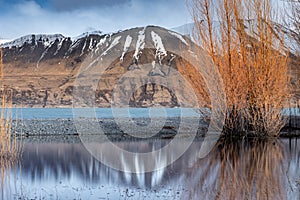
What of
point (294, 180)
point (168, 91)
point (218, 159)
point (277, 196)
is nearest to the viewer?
point (277, 196)

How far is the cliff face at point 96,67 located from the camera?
7025 cm

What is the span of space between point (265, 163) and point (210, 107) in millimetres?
4721

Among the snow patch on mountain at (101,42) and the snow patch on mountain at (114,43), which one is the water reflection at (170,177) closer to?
the snow patch on mountain at (114,43)

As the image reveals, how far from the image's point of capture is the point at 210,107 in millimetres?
12398

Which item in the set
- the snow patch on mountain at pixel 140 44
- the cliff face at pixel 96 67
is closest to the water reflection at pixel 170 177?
the cliff face at pixel 96 67

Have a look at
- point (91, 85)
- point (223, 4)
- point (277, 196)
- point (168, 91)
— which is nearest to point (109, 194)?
point (277, 196)

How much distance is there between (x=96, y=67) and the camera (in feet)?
302

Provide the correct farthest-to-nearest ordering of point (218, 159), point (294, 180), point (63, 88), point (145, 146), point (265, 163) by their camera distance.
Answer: point (63, 88), point (145, 146), point (218, 159), point (265, 163), point (294, 180)

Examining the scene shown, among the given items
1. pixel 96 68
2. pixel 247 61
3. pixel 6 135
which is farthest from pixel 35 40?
pixel 6 135

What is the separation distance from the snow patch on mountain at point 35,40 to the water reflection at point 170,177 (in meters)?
129

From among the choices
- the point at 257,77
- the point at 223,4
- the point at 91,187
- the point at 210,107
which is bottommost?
the point at 91,187

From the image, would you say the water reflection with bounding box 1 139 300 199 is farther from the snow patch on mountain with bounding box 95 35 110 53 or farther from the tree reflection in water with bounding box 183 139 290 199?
the snow patch on mountain with bounding box 95 35 110 53

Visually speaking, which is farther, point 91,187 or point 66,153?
point 66,153

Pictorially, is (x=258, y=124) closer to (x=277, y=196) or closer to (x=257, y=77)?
(x=257, y=77)
